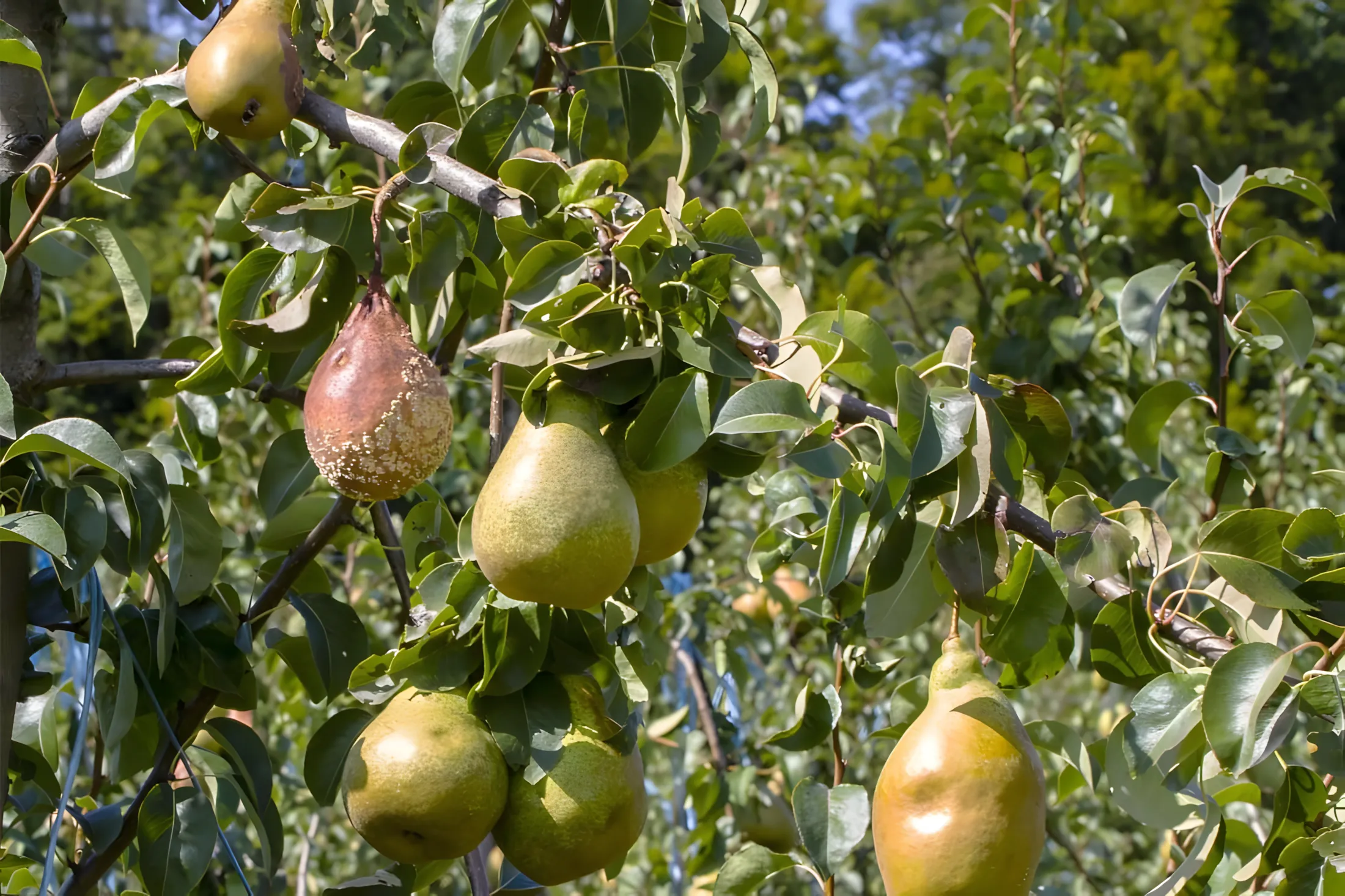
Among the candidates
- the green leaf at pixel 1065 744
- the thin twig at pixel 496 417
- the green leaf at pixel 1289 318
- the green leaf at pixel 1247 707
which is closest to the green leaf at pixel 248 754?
the thin twig at pixel 496 417

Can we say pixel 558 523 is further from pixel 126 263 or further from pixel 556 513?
pixel 126 263

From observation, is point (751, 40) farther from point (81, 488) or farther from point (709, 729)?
point (709, 729)

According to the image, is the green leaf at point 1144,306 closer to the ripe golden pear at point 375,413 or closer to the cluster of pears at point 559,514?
the cluster of pears at point 559,514

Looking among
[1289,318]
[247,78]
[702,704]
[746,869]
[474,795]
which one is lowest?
[702,704]

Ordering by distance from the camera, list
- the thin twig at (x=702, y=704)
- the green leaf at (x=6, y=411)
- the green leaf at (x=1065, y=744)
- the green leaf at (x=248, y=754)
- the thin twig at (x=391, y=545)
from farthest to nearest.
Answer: the thin twig at (x=702, y=704) → the thin twig at (x=391, y=545) → the green leaf at (x=248, y=754) → the green leaf at (x=1065, y=744) → the green leaf at (x=6, y=411)

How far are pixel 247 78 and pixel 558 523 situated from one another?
1.21 feet

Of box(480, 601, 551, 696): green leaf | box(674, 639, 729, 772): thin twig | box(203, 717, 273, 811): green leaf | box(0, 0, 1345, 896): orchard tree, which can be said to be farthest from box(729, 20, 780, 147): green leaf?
box(674, 639, 729, 772): thin twig

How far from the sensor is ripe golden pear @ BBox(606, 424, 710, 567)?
2.40 ft

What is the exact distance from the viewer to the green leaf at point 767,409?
616 millimetres

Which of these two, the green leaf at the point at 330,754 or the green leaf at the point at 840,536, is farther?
the green leaf at the point at 330,754

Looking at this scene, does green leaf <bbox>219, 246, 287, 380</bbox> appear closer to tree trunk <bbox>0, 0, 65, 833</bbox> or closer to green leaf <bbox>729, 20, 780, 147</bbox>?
tree trunk <bbox>0, 0, 65, 833</bbox>

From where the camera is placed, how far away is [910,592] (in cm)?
80

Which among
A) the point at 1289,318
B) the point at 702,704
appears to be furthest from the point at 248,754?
the point at 702,704

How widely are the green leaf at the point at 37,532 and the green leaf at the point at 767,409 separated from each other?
389 mm
